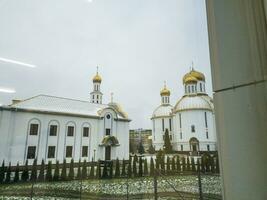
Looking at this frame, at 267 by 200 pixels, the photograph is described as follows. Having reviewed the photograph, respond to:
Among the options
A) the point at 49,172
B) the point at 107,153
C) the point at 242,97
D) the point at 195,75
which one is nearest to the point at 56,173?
the point at 49,172

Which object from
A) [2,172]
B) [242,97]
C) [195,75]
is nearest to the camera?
[242,97]

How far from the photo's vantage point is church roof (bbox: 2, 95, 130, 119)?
0.78 metres

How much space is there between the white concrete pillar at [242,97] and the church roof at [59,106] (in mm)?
656

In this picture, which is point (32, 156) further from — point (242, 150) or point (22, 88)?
point (242, 150)

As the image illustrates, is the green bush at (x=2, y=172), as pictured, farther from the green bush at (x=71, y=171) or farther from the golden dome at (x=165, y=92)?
the golden dome at (x=165, y=92)

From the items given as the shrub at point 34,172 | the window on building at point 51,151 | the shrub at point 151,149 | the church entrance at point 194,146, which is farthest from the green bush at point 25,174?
the church entrance at point 194,146

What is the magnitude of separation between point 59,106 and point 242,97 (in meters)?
0.79

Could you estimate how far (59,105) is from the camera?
869 millimetres

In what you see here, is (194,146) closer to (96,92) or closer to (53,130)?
(96,92)

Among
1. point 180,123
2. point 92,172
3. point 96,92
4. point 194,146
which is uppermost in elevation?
point 96,92

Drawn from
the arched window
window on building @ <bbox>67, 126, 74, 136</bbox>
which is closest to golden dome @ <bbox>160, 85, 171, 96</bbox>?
window on building @ <bbox>67, 126, 74, 136</bbox>

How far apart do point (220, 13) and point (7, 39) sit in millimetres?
659

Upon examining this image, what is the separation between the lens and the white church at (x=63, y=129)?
713 mm

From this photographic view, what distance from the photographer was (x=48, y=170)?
2.59 feet
